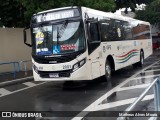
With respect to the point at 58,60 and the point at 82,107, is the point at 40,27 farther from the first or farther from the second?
the point at 82,107

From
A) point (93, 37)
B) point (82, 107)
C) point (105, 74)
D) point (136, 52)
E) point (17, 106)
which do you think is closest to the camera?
point (82, 107)

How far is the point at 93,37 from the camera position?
1238cm

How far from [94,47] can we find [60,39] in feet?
4.60

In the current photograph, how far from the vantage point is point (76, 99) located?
10.1 metres

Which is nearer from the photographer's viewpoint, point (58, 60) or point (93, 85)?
point (58, 60)

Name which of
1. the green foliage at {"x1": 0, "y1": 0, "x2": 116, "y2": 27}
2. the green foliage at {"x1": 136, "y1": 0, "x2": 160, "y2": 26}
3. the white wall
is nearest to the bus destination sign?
the green foliage at {"x1": 0, "y1": 0, "x2": 116, "y2": 27}

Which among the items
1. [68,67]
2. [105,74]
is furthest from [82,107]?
[105,74]

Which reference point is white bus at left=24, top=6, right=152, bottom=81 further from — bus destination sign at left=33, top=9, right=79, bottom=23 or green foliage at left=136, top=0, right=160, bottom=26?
green foliage at left=136, top=0, right=160, bottom=26

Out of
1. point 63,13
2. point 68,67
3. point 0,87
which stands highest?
point 63,13

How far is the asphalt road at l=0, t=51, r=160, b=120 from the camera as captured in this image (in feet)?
26.2

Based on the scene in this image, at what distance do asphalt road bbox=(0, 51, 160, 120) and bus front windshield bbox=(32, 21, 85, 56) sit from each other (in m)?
1.53

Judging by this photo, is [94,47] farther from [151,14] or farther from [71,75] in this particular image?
[151,14]

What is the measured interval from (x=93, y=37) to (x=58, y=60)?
1734 mm

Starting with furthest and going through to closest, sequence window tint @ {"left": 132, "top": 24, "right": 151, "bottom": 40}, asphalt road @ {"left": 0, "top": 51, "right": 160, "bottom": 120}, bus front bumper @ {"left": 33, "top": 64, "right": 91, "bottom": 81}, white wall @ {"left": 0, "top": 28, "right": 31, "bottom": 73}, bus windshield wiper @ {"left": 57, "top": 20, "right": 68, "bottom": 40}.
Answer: window tint @ {"left": 132, "top": 24, "right": 151, "bottom": 40} < white wall @ {"left": 0, "top": 28, "right": 31, "bottom": 73} < bus windshield wiper @ {"left": 57, "top": 20, "right": 68, "bottom": 40} < bus front bumper @ {"left": 33, "top": 64, "right": 91, "bottom": 81} < asphalt road @ {"left": 0, "top": 51, "right": 160, "bottom": 120}
